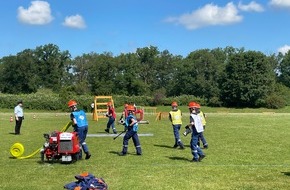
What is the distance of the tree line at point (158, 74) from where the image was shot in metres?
88.9

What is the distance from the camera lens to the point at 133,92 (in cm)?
11106

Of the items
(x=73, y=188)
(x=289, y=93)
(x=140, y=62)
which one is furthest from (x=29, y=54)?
(x=73, y=188)

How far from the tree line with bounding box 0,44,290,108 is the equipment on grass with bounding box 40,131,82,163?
69.0 m

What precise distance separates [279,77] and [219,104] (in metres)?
54.3

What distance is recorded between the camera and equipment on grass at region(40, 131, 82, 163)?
1370cm

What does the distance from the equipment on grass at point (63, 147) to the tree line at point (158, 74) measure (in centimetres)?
6902

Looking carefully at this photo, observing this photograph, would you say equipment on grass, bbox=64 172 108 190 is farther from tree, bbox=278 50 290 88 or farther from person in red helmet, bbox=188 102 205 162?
tree, bbox=278 50 290 88

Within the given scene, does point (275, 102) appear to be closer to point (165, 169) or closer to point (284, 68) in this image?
point (284, 68)

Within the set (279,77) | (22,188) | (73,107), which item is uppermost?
(279,77)

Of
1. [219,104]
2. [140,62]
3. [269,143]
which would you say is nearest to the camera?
[269,143]

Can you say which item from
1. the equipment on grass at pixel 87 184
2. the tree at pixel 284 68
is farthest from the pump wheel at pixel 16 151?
the tree at pixel 284 68

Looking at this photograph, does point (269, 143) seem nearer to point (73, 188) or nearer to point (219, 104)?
point (73, 188)

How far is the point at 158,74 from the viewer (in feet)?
410

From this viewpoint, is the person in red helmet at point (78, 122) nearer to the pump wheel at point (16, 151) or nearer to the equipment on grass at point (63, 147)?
the equipment on grass at point (63, 147)
